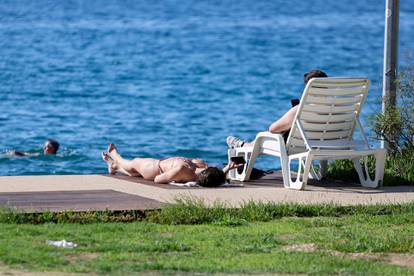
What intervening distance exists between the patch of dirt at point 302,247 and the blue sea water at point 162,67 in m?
4.00

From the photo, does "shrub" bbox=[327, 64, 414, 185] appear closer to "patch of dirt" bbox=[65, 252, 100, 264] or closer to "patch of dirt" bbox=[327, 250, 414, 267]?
"patch of dirt" bbox=[327, 250, 414, 267]

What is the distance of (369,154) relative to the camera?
10148 millimetres

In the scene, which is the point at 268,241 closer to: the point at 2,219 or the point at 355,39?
the point at 2,219

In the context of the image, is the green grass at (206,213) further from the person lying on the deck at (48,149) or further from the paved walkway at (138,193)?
the person lying on the deck at (48,149)

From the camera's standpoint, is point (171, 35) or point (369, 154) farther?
point (171, 35)

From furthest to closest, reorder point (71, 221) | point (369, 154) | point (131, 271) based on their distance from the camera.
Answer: point (369, 154), point (71, 221), point (131, 271)

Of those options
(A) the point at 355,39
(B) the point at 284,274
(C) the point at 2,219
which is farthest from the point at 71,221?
(A) the point at 355,39

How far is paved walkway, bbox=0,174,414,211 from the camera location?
8.76m

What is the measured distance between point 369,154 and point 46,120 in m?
18.8

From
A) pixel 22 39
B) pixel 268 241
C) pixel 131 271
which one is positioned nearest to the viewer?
pixel 131 271

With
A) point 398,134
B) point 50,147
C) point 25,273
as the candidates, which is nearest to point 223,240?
point 25,273

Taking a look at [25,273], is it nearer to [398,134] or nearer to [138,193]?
[138,193]

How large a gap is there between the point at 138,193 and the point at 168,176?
0.73 metres

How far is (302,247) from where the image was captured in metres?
7.43
